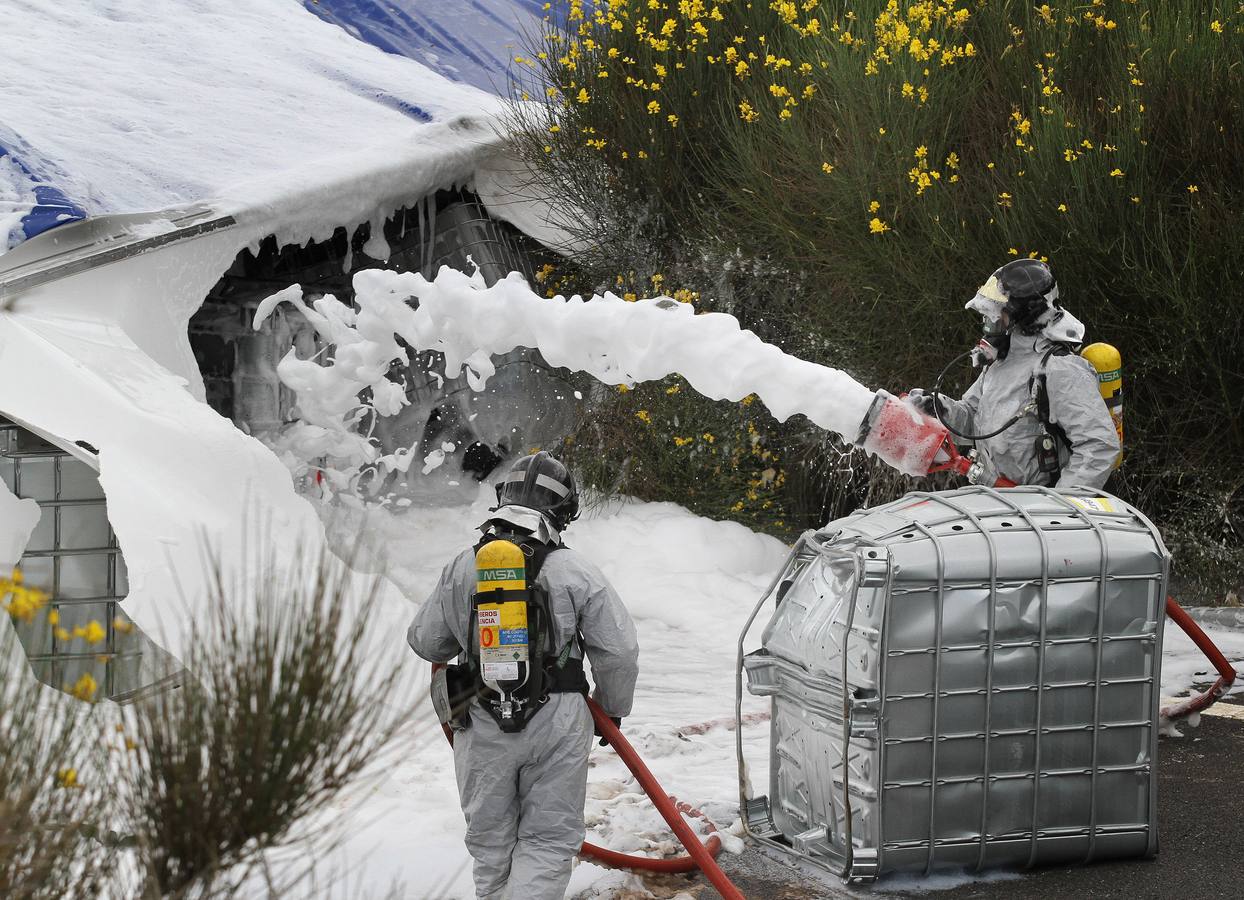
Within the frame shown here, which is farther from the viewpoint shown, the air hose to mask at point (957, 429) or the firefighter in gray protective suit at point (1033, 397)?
the air hose to mask at point (957, 429)

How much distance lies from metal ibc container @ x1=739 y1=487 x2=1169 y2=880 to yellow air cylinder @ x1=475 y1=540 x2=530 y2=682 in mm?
931

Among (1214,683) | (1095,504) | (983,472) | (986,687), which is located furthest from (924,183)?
(986,687)

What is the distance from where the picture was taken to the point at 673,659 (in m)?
6.61

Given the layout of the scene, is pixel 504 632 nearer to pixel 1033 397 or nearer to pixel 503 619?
pixel 503 619

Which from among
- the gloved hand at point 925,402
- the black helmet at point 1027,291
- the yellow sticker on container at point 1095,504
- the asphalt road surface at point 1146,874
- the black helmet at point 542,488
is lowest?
the asphalt road surface at point 1146,874

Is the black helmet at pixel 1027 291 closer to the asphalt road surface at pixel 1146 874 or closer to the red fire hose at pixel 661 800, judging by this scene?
the asphalt road surface at pixel 1146 874

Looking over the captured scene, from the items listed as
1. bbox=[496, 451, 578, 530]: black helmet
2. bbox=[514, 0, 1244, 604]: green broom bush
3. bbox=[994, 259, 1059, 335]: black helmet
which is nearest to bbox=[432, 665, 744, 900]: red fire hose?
bbox=[496, 451, 578, 530]: black helmet

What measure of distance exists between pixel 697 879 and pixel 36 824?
234 cm

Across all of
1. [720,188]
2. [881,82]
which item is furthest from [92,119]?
[881,82]

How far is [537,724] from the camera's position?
11.5ft

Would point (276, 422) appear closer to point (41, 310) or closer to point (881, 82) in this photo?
point (41, 310)

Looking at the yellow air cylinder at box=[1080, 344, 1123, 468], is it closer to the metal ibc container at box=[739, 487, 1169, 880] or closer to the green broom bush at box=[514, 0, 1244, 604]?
the metal ibc container at box=[739, 487, 1169, 880]

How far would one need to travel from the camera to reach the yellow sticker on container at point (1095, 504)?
3941 millimetres


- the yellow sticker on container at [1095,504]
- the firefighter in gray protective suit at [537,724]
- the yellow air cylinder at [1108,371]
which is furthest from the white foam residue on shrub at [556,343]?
the firefighter in gray protective suit at [537,724]
